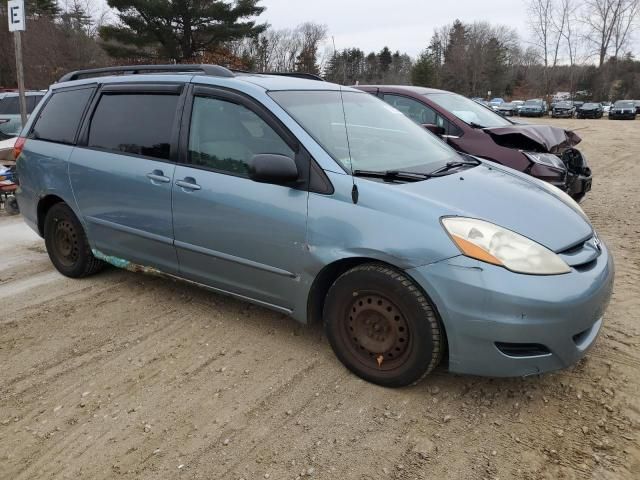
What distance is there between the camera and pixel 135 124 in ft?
12.9

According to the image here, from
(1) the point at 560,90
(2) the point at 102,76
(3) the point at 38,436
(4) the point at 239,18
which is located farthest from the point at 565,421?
(1) the point at 560,90

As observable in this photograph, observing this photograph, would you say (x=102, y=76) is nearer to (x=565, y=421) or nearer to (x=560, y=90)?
(x=565, y=421)

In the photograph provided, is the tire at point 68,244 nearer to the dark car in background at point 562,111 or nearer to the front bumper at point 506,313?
the front bumper at point 506,313

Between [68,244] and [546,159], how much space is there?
506cm

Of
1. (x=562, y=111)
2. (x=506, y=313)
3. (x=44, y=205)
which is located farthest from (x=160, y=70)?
(x=562, y=111)

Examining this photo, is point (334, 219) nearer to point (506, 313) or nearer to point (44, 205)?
point (506, 313)

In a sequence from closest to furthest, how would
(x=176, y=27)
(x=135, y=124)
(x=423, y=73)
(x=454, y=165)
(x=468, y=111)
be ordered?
(x=454, y=165)
(x=135, y=124)
(x=468, y=111)
(x=176, y=27)
(x=423, y=73)

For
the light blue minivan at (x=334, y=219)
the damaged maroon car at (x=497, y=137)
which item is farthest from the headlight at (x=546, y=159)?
the light blue minivan at (x=334, y=219)

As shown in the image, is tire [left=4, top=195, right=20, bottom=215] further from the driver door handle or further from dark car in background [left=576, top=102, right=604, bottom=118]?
dark car in background [left=576, top=102, right=604, bottom=118]

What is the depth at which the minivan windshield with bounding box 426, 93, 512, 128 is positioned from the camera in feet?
22.0

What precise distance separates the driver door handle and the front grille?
2.14 metres

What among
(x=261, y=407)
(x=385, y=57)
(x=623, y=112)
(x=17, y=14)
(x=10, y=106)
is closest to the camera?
(x=261, y=407)

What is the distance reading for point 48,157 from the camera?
14.7ft

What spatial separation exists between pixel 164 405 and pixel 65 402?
0.56 m
